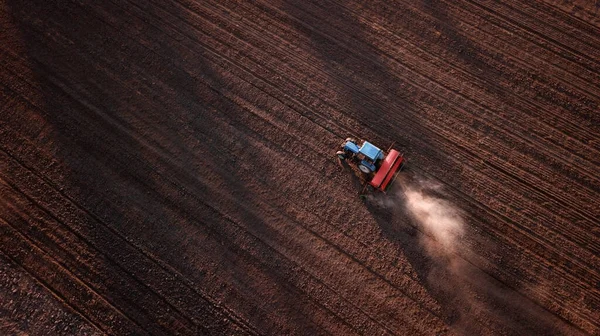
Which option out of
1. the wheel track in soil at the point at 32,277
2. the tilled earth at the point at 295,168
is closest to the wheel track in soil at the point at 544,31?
the tilled earth at the point at 295,168

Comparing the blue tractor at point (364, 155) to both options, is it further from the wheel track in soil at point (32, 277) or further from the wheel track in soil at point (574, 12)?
the wheel track in soil at point (574, 12)

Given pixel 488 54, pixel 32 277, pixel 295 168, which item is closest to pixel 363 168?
pixel 295 168

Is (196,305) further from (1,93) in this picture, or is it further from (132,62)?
(1,93)

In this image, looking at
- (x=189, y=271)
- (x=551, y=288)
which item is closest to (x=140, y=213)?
(x=189, y=271)

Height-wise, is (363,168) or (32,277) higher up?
(363,168)

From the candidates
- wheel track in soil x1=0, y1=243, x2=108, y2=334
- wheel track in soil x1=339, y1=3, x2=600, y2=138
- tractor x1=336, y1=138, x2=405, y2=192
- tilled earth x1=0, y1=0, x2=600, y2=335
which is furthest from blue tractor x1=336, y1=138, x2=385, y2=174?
wheel track in soil x1=0, y1=243, x2=108, y2=334

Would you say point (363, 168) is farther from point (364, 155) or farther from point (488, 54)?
point (488, 54)
